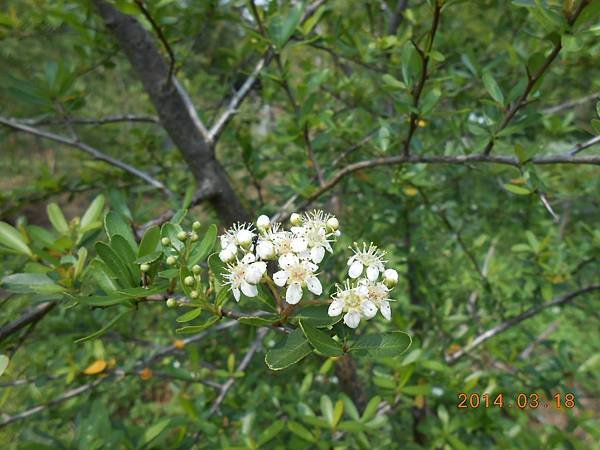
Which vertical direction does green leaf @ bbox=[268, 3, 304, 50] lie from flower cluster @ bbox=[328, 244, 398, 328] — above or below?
above

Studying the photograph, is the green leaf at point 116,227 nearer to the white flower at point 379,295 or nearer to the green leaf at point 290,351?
the green leaf at point 290,351

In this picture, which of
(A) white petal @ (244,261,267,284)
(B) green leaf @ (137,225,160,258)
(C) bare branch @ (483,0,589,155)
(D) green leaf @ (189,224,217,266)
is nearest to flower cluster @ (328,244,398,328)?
(A) white petal @ (244,261,267,284)

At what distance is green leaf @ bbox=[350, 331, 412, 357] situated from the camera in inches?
27.2

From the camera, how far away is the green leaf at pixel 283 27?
1.21m

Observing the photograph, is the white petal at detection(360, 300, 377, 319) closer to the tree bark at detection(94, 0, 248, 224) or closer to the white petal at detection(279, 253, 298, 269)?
the white petal at detection(279, 253, 298, 269)

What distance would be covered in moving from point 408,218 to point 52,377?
1.54 metres

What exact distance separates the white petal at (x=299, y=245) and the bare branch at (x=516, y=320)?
110cm

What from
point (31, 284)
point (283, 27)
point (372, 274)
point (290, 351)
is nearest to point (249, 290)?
point (290, 351)

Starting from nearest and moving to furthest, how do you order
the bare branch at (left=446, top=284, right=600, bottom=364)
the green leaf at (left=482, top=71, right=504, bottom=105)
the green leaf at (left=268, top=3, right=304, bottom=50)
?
the green leaf at (left=482, top=71, right=504, bottom=105)
the green leaf at (left=268, top=3, right=304, bottom=50)
the bare branch at (left=446, top=284, right=600, bottom=364)

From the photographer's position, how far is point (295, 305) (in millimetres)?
742

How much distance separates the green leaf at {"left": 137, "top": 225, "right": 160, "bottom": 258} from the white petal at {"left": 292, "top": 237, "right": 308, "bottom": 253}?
0.25 meters

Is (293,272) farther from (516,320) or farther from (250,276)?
(516,320)

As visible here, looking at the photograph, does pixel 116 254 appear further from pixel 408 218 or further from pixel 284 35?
pixel 408 218

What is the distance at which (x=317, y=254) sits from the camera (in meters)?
0.79
